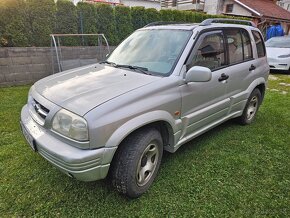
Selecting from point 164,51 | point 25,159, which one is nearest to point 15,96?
point 25,159

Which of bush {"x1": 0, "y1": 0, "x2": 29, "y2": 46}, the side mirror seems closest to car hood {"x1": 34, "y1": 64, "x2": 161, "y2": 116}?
the side mirror

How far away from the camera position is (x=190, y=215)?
2234 mm

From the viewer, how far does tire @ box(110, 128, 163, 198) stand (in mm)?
2180

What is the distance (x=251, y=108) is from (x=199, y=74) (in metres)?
2.31

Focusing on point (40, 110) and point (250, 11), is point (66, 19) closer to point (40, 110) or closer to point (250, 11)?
point (40, 110)

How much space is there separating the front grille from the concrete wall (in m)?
4.35

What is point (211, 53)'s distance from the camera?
121 inches

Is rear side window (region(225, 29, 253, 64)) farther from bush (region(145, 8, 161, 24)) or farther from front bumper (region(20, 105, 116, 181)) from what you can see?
bush (region(145, 8, 161, 24))

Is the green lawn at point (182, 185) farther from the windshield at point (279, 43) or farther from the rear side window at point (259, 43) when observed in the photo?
the windshield at point (279, 43)

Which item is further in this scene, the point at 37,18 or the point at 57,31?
the point at 57,31

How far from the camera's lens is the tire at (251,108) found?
4.11m

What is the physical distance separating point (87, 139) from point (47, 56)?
18.1 feet

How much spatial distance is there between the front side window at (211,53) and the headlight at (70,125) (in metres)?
Result: 1.48

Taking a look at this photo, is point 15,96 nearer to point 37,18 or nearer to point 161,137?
point 37,18
